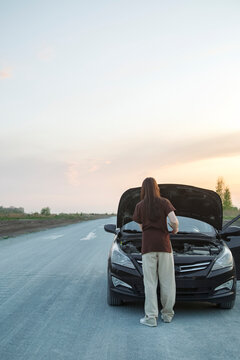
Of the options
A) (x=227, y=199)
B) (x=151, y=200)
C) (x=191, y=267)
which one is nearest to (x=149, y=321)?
(x=191, y=267)

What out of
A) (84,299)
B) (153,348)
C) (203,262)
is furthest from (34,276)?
(153,348)

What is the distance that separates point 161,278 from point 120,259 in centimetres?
71

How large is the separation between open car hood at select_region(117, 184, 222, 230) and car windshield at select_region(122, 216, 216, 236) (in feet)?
0.26

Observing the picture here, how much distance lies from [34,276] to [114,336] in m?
4.33

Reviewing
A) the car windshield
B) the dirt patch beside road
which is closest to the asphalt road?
the car windshield

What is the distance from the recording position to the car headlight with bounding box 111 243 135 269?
574 centimetres

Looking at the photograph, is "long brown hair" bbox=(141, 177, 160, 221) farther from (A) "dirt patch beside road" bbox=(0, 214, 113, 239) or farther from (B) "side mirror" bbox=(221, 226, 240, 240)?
(A) "dirt patch beside road" bbox=(0, 214, 113, 239)

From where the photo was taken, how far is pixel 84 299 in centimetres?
641

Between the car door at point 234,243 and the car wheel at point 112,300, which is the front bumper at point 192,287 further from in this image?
the car door at point 234,243

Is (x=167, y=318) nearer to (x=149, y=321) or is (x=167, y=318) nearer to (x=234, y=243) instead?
(x=149, y=321)

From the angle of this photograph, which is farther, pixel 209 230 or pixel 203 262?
pixel 209 230

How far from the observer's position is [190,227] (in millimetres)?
6930

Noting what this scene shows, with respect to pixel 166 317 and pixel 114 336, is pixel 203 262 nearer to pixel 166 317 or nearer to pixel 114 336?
pixel 166 317

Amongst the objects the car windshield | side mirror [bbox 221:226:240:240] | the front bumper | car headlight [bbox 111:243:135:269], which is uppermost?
the car windshield
